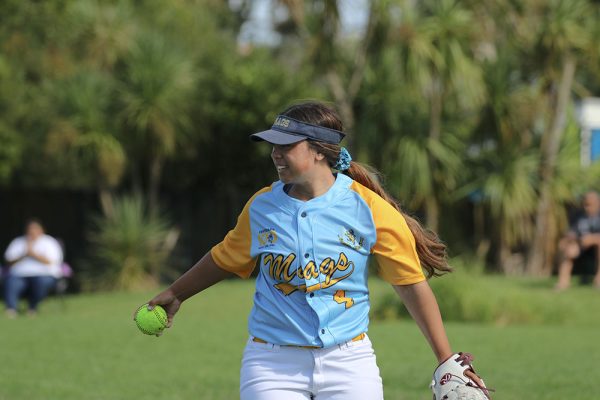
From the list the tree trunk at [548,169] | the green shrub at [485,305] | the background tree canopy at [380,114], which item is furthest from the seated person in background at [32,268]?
the tree trunk at [548,169]

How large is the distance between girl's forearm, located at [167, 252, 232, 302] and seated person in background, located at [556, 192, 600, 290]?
47.1ft

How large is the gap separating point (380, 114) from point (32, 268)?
350 inches

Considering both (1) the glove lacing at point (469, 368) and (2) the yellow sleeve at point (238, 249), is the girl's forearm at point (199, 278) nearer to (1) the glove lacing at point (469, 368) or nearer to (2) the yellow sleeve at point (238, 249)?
(2) the yellow sleeve at point (238, 249)

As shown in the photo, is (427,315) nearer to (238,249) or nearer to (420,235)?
(420,235)

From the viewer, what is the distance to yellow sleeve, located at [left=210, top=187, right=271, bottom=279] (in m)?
4.71

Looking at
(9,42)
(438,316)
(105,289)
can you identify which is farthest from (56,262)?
(438,316)

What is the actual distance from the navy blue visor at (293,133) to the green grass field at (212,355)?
4883mm

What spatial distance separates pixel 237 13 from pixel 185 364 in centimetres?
3479

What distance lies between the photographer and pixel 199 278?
4.85 metres

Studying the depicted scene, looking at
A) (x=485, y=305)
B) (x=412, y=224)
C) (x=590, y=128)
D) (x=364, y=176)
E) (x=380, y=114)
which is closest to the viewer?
(x=412, y=224)

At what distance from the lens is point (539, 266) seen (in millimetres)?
23297

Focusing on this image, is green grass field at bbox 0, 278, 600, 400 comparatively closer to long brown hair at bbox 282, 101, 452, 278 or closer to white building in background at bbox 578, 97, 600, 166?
long brown hair at bbox 282, 101, 452, 278

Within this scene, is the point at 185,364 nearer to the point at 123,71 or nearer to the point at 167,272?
the point at 167,272

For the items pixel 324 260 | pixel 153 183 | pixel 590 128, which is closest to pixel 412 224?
pixel 324 260
